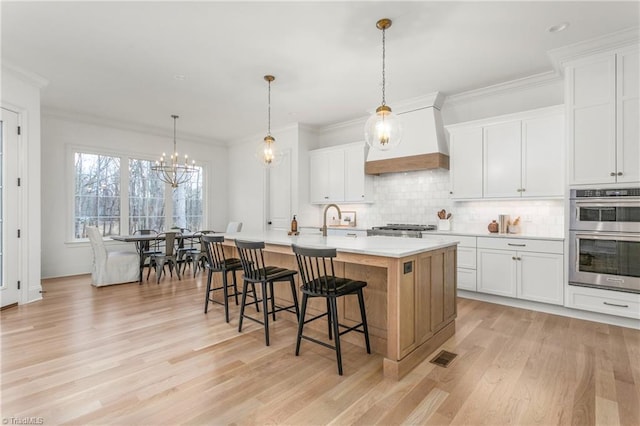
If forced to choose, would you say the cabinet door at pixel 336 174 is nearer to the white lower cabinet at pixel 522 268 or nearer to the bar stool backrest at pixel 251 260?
the white lower cabinet at pixel 522 268

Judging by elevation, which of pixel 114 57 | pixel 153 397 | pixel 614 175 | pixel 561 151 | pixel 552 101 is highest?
pixel 114 57

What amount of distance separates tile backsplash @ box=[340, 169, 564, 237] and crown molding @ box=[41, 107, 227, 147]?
3.79m

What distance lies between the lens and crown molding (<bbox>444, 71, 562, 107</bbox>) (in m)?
4.14

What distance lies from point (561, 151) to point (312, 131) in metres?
4.30

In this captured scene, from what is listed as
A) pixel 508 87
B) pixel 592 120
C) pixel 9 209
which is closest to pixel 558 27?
pixel 592 120

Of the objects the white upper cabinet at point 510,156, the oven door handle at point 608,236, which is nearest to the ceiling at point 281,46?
the white upper cabinet at point 510,156

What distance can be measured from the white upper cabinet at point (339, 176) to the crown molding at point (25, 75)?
13.7 feet

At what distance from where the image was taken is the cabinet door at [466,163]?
14.7ft

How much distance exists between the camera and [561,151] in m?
3.84

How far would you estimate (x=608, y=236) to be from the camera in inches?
130

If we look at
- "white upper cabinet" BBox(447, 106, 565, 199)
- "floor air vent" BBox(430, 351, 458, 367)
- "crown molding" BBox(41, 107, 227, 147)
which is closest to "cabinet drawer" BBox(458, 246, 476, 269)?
"white upper cabinet" BBox(447, 106, 565, 199)

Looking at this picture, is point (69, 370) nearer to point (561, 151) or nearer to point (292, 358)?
point (292, 358)

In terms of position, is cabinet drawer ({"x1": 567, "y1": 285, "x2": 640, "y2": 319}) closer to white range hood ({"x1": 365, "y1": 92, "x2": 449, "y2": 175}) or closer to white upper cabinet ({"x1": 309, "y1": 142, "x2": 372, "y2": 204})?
white range hood ({"x1": 365, "y1": 92, "x2": 449, "y2": 175})

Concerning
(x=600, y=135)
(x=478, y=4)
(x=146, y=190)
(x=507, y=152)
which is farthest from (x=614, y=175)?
(x=146, y=190)
